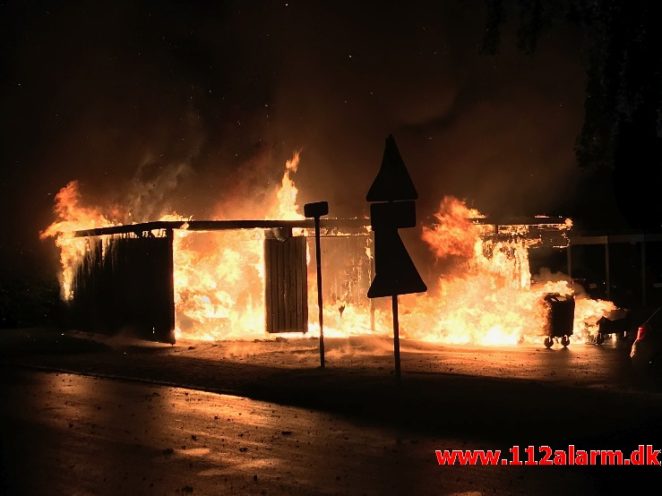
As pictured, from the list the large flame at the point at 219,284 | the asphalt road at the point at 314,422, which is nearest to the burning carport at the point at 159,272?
the large flame at the point at 219,284

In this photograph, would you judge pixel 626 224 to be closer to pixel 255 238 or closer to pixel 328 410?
pixel 255 238

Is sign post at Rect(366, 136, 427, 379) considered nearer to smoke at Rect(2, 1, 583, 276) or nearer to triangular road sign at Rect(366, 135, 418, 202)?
triangular road sign at Rect(366, 135, 418, 202)

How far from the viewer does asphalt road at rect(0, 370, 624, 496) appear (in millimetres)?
7270

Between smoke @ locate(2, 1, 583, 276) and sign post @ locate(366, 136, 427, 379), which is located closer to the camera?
sign post @ locate(366, 136, 427, 379)

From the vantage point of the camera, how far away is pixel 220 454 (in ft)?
28.3

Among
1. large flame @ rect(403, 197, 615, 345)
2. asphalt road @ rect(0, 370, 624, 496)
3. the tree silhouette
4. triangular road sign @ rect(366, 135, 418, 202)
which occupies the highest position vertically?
the tree silhouette

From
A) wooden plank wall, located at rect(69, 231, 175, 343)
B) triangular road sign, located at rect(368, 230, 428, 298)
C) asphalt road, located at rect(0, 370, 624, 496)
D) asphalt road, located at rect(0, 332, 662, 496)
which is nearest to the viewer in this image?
asphalt road, located at rect(0, 370, 624, 496)

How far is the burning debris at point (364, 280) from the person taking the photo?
794 inches

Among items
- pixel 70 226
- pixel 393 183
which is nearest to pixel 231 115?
pixel 70 226

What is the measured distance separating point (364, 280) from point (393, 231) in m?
12.8

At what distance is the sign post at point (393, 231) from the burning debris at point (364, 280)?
728 centimetres

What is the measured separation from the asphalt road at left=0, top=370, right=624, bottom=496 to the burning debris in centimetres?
934

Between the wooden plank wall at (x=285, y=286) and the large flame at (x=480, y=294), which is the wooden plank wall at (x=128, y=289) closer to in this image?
the wooden plank wall at (x=285, y=286)

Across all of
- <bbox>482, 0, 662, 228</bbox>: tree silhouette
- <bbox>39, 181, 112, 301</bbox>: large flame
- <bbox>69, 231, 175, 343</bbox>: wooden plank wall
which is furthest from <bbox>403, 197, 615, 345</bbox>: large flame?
<bbox>39, 181, 112, 301</bbox>: large flame
